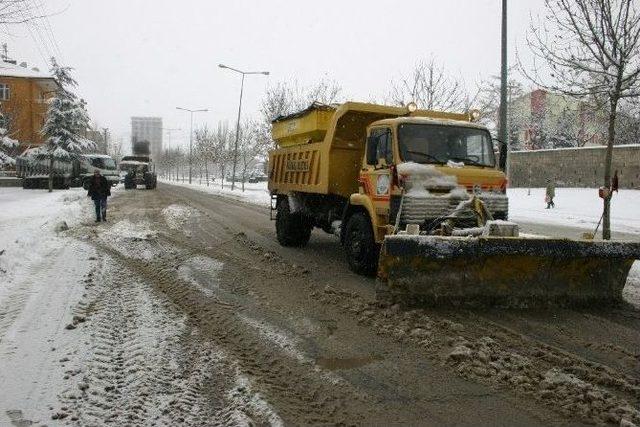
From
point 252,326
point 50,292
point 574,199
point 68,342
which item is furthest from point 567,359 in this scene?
point 574,199

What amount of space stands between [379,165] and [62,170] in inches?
1218

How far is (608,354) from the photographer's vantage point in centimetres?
440

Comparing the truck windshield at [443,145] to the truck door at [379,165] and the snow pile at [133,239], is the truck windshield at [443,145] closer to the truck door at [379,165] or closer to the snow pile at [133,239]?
the truck door at [379,165]

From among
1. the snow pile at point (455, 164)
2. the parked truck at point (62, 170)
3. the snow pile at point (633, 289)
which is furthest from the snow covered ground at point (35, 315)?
the parked truck at point (62, 170)

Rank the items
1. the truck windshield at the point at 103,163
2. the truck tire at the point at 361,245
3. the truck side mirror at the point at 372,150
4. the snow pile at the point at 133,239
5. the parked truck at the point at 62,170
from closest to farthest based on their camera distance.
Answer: the truck tire at the point at 361,245
the truck side mirror at the point at 372,150
the snow pile at the point at 133,239
the parked truck at the point at 62,170
the truck windshield at the point at 103,163

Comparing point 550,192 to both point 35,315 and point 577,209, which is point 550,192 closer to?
point 577,209

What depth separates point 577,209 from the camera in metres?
23.7

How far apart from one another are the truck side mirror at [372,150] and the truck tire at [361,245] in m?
0.78

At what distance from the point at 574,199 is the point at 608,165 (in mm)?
18320

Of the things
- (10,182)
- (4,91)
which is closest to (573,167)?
(10,182)

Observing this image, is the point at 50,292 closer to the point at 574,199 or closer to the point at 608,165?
the point at 608,165

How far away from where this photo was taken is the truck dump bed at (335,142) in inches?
325

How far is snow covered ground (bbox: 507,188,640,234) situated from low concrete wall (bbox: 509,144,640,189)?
1175 mm

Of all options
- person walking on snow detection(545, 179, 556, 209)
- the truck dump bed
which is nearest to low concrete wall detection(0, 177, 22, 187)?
the truck dump bed
